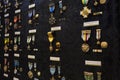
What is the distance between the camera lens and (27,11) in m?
2.29

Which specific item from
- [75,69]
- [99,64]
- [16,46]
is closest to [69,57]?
[75,69]

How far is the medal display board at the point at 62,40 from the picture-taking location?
1.38 meters

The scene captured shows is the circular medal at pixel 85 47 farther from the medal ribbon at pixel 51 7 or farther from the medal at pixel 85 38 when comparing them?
the medal ribbon at pixel 51 7

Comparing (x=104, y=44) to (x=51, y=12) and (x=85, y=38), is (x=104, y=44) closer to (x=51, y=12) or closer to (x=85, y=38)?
(x=85, y=38)

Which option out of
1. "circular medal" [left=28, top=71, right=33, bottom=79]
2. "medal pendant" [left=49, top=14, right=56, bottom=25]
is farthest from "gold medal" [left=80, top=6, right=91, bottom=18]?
"circular medal" [left=28, top=71, right=33, bottom=79]

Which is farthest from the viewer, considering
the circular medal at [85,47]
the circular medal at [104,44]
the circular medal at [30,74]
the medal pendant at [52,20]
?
the circular medal at [30,74]

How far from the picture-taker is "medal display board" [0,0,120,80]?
1.38m

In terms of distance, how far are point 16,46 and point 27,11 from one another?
1.35ft

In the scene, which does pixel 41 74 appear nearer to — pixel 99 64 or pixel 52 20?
pixel 52 20

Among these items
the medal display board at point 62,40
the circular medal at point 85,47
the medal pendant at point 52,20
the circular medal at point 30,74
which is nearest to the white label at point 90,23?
the medal display board at point 62,40

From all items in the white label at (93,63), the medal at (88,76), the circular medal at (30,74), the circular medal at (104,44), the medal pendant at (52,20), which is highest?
the medal pendant at (52,20)

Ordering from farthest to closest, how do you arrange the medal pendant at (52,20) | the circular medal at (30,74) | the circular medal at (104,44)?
the circular medal at (30,74) → the medal pendant at (52,20) → the circular medal at (104,44)

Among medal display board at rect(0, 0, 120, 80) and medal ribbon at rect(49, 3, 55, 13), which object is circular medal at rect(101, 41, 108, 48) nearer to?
medal display board at rect(0, 0, 120, 80)

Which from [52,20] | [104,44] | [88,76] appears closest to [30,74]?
[52,20]
